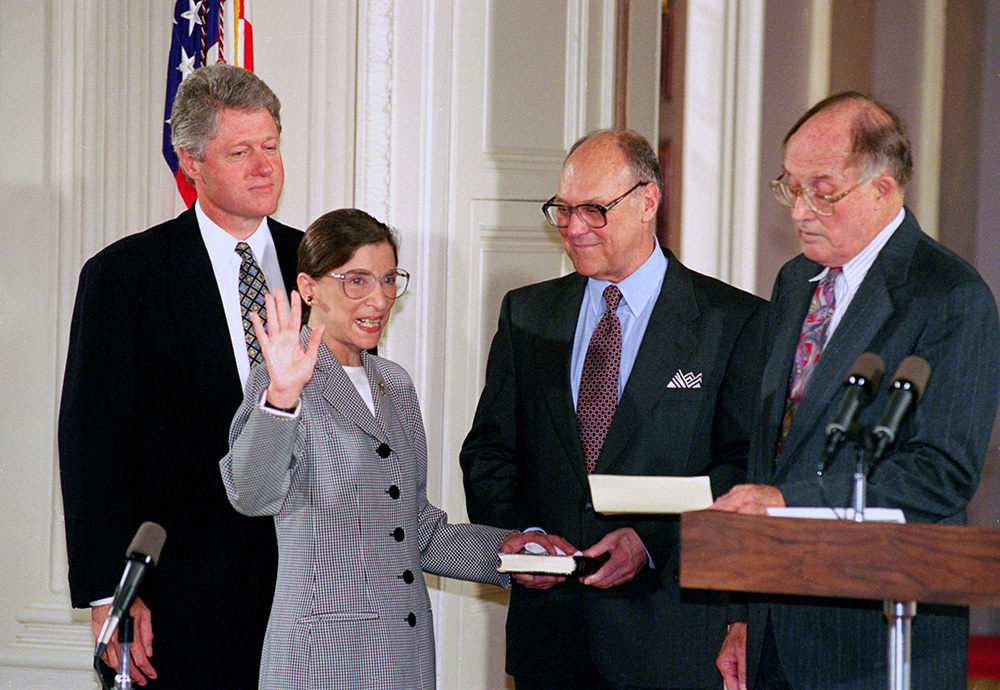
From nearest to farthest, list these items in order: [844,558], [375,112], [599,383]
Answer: [844,558]
[599,383]
[375,112]

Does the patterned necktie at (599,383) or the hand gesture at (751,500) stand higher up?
the patterned necktie at (599,383)

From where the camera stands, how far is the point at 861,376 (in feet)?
7.00

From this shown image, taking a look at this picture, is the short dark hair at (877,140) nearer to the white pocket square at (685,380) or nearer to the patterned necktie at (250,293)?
the white pocket square at (685,380)

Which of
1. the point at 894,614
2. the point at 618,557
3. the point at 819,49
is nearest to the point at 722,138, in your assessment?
the point at 819,49

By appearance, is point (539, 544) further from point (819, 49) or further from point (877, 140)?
point (819, 49)

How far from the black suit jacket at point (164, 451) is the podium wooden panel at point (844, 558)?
1.68 m

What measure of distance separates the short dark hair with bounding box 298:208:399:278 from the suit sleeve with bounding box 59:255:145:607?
622 millimetres

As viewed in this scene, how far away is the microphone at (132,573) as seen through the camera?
207 cm

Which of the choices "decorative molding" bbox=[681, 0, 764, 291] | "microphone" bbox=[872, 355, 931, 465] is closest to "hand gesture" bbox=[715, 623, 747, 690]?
"microphone" bbox=[872, 355, 931, 465]

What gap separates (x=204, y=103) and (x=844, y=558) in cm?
225

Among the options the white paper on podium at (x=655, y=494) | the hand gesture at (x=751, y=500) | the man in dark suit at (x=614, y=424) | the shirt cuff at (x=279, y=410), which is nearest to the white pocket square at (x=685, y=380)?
the man in dark suit at (x=614, y=424)

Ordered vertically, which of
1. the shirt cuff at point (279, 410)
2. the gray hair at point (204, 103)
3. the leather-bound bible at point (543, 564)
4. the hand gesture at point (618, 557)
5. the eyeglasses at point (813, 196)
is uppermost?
the gray hair at point (204, 103)

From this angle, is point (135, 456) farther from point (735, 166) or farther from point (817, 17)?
point (817, 17)

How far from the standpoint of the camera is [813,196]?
2834mm
